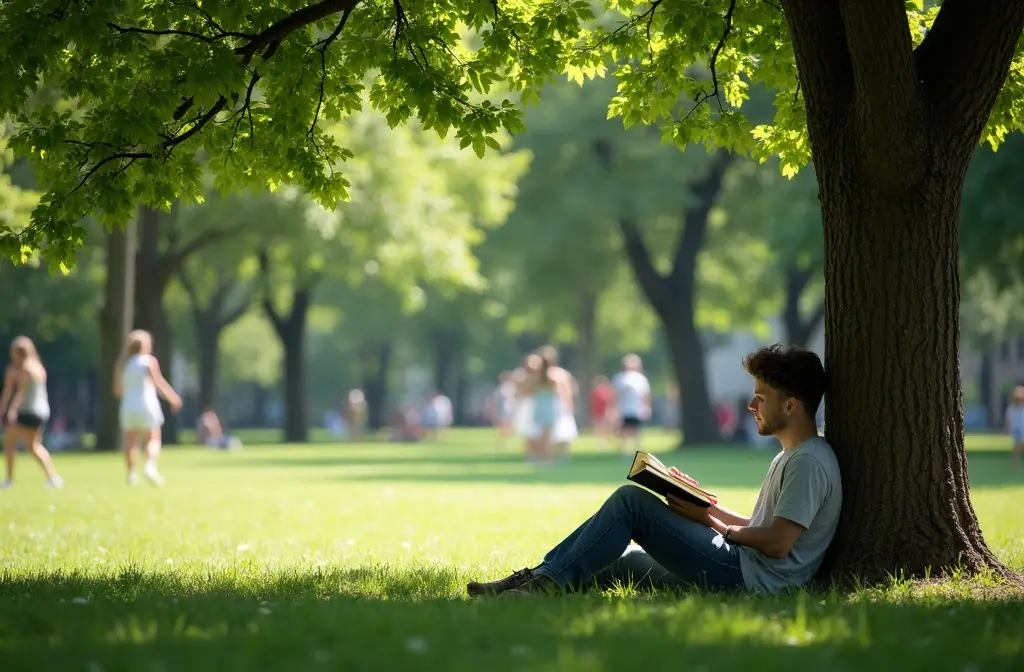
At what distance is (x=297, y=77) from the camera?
872 cm

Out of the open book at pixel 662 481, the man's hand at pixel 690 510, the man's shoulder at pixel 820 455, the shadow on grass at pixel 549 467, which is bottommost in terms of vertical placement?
the shadow on grass at pixel 549 467

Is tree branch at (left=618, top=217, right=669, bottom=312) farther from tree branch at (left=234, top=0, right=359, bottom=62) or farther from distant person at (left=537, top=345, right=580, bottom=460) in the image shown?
tree branch at (left=234, top=0, right=359, bottom=62)

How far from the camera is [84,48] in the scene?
8188mm

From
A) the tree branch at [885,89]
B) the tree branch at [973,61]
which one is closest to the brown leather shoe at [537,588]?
the tree branch at [885,89]

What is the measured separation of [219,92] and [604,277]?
3757 centimetres

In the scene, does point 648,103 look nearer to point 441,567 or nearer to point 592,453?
point 441,567

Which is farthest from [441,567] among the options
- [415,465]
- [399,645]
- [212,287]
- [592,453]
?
[212,287]

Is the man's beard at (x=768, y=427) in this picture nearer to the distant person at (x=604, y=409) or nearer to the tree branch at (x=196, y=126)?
the tree branch at (x=196, y=126)

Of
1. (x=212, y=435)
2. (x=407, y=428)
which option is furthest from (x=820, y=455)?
(x=407, y=428)

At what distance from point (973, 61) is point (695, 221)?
→ 29.9m

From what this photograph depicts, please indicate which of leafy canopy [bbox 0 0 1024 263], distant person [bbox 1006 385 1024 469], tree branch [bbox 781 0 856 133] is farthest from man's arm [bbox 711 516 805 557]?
distant person [bbox 1006 385 1024 469]

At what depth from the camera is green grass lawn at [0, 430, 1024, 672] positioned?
5012 millimetres

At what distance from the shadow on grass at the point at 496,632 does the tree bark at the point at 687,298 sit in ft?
Answer: 97.3

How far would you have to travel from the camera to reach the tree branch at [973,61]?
7.43m
